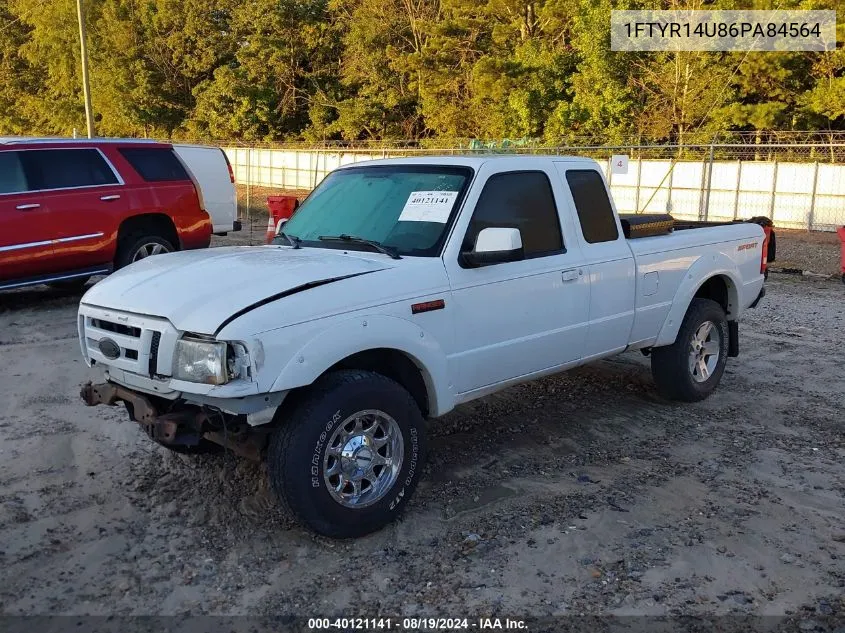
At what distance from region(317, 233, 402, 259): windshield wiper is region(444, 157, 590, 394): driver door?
0.31 metres

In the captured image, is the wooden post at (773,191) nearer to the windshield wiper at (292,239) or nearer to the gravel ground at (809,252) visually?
the gravel ground at (809,252)

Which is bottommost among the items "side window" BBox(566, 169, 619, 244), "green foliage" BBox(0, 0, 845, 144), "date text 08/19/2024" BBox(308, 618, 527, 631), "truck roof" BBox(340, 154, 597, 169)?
"date text 08/19/2024" BBox(308, 618, 527, 631)

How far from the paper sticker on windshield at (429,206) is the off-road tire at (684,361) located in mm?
2512

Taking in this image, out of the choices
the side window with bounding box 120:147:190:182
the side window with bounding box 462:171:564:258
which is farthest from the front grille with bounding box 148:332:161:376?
the side window with bounding box 120:147:190:182

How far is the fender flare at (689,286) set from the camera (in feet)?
19.2

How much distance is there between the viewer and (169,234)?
10469mm

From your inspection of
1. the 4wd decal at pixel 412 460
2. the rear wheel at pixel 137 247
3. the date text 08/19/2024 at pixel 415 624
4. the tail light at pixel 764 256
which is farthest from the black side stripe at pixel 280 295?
the rear wheel at pixel 137 247

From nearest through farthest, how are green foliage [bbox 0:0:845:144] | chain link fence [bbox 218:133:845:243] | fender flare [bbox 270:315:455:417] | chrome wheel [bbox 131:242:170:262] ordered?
fender flare [bbox 270:315:455:417] < chrome wheel [bbox 131:242:170:262] < chain link fence [bbox 218:133:845:243] < green foliage [bbox 0:0:845:144]

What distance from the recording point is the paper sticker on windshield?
4.50m

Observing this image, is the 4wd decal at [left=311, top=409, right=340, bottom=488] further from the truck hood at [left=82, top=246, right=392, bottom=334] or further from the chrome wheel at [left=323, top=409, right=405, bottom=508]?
the truck hood at [left=82, top=246, right=392, bottom=334]

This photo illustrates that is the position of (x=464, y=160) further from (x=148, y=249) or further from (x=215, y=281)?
(x=148, y=249)

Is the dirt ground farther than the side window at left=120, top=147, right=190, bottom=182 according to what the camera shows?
No

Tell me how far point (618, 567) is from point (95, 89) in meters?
62.7

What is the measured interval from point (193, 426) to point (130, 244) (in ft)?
22.7
